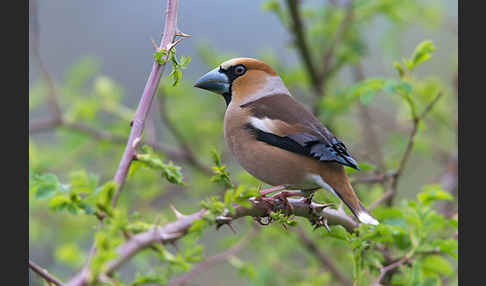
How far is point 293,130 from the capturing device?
277 cm

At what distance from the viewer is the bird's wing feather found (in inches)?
101

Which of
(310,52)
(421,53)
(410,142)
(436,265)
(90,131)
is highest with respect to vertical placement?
(421,53)

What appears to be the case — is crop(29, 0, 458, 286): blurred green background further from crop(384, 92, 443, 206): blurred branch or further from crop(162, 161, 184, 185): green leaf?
crop(162, 161, 184, 185): green leaf

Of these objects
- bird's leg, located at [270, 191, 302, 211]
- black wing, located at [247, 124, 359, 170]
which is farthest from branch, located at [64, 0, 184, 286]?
black wing, located at [247, 124, 359, 170]

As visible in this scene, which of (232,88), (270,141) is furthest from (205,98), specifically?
(270,141)

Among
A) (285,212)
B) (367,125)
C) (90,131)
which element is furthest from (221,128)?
(285,212)

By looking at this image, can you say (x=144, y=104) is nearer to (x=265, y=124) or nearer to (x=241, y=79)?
(x=265, y=124)

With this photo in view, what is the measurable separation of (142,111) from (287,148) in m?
1.27

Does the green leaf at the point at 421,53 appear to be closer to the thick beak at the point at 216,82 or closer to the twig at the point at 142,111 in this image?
the thick beak at the point at 216,82

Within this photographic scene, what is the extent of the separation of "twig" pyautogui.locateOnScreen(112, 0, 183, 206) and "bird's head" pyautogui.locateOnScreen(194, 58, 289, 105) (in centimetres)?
148

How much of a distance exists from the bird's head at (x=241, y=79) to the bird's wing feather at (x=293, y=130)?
158mm

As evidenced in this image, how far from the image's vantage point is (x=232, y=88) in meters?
3.21

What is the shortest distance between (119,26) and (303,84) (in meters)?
4.32

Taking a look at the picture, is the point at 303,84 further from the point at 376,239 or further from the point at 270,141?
the point at 376,239
